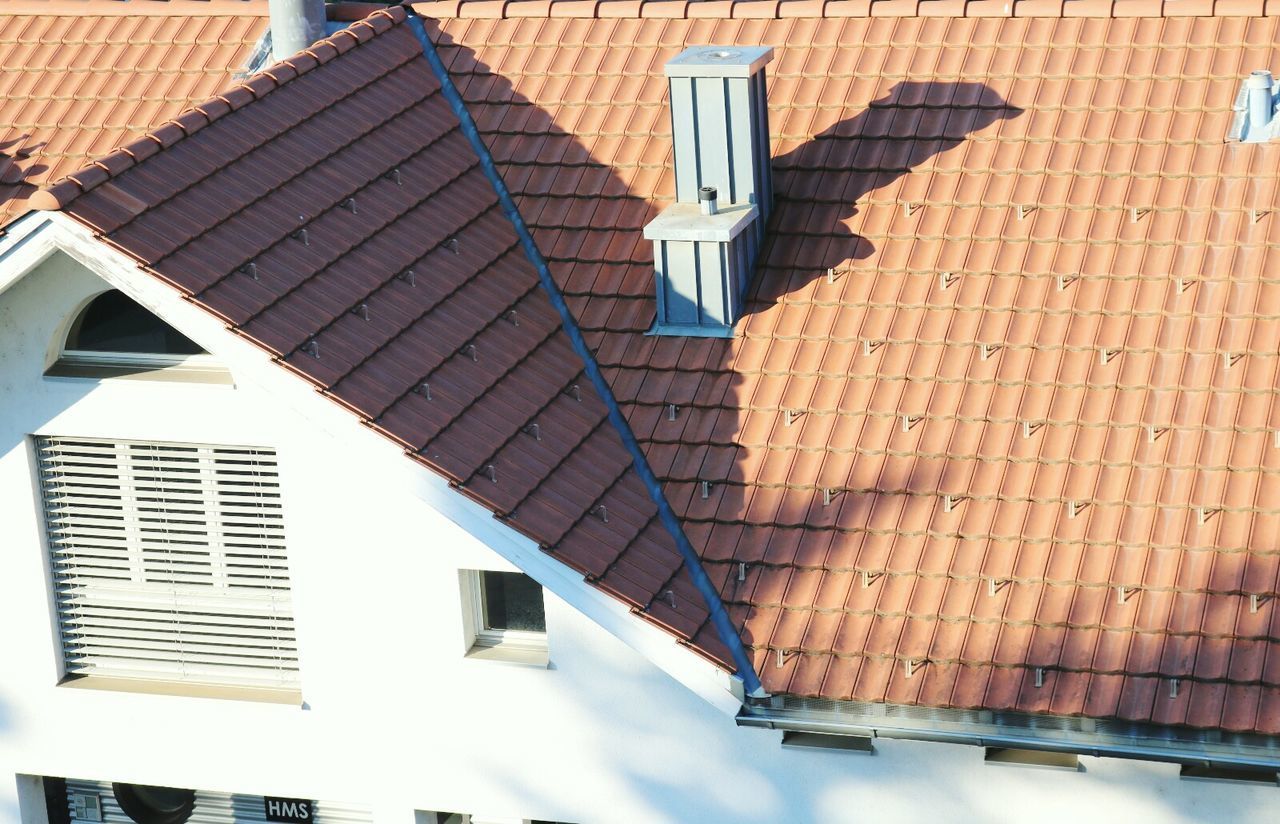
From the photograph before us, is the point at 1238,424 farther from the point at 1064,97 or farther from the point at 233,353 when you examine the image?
the point at 233,353

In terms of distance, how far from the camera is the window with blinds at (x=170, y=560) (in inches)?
438

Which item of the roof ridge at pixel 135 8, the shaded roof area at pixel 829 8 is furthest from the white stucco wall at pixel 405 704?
the shaded roof area at pixel 829 8

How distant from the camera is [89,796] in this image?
1234 centimetres

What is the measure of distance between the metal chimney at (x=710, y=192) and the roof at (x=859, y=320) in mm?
243

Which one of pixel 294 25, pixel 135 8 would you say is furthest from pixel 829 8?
pixel 135 8

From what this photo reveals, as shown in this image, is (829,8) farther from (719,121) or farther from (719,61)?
(719,121)

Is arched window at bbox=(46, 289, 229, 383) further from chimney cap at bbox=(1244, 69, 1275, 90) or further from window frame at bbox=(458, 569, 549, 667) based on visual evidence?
chimney cap at bbox=(1244, 69, 1275, 90)

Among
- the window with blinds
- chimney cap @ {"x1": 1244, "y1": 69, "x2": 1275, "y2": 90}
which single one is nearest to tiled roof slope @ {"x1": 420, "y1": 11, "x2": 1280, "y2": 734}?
chimney cap @ {"x1": 1244, "y1": 69, "x2": 1275, "y2": 90}

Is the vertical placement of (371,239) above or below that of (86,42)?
below

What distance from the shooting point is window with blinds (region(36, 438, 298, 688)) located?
36.5ft

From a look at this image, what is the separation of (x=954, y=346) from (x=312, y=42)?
18.2ft

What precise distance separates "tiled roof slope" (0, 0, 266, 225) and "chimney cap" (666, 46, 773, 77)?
3756mm

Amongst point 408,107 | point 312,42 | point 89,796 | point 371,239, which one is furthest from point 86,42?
point 89,796

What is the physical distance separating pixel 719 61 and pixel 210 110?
3310 millimetres
